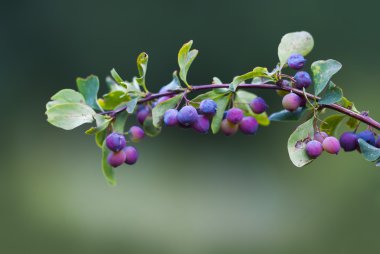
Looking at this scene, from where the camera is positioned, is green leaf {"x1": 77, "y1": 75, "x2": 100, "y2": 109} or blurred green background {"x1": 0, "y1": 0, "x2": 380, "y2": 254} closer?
green leaf {"x1": 77, "y1": 75, "x2": 100, "y2": 109}

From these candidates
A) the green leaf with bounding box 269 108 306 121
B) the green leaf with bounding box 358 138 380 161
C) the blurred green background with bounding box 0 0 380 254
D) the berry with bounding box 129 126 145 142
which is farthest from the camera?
the blurred green background with bounding box 0 0 380 254

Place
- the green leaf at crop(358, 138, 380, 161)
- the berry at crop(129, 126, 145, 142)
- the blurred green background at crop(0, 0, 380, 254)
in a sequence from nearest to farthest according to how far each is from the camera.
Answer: the green leaf at crop(358, 138, 380, 161) → the berry at crop(129, 126, 145, 142) → the blurred green background at crop(0, 0, 380, 254)

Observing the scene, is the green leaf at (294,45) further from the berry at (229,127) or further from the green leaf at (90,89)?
the green leaf at (90,89)

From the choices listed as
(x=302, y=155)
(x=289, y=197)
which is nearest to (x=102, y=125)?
(x=302, y=155)

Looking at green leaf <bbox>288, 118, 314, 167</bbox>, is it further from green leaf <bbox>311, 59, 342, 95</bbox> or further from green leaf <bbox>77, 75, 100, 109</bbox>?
green leaf <bbox>77, 75, 100, 109</bbox>

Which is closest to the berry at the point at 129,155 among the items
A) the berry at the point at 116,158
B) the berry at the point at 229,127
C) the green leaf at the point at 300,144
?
the berry at the point at 116,158

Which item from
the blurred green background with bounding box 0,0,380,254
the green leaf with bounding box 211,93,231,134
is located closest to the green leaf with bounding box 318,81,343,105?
the green leaf with bounding box 211,93,231,134
